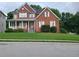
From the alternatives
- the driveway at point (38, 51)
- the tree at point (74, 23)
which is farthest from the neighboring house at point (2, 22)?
the driveway at point (38, 51)

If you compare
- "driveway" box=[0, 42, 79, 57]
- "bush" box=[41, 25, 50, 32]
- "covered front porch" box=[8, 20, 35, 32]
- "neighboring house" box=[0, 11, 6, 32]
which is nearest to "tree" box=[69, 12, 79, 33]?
"covered front porch" box=[8, 20, 35, 32]

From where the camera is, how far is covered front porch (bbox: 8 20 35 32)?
63803mm

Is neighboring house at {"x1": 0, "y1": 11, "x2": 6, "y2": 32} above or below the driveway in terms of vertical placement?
above

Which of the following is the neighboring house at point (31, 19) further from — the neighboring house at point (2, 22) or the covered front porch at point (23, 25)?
the neighboring house at point (2, 22)

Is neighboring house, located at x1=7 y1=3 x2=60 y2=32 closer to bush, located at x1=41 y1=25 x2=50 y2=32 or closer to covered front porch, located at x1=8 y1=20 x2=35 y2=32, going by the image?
covered front porch, located at x1=8 y1=20 x2=35 y2=32

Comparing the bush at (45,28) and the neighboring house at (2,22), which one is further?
the neighboring house at (2,22)

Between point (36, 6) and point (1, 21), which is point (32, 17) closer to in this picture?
point (1, 21)

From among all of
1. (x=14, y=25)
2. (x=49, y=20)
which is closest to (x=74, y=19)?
(x=49, y=20)

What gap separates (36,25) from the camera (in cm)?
6341

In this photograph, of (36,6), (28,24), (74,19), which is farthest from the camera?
(36,6)

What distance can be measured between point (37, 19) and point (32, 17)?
6.07ft

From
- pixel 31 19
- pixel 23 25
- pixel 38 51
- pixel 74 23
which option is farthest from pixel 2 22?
pixel 38 51

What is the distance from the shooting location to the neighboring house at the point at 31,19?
63219mm

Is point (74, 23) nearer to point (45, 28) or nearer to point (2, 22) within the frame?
point (45, 28)
